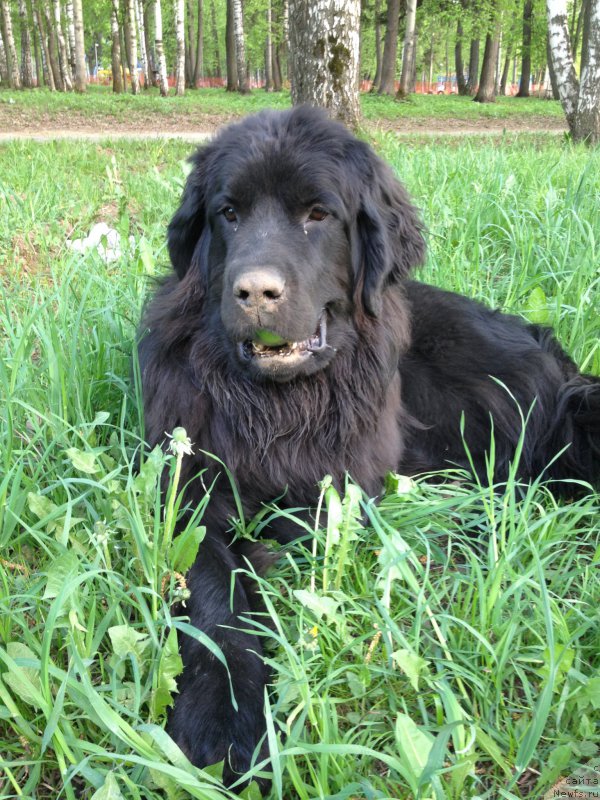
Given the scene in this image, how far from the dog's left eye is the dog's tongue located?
48 centimetres

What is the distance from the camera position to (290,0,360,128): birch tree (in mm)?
6023

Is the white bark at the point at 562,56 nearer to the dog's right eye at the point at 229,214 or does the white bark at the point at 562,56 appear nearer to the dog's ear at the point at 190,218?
the dog's ear at the point at 190,218

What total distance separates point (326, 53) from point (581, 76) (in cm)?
428

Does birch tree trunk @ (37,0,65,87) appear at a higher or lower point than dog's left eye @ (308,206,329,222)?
higher

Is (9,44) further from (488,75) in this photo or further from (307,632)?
(307,632)

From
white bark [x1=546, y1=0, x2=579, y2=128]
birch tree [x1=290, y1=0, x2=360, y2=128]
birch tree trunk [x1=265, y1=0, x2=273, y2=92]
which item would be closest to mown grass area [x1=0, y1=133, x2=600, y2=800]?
birch tree [x1=290, y1=0, x2=360, y2=128]

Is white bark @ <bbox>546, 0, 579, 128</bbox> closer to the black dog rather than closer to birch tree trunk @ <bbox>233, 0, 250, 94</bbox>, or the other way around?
the black dog

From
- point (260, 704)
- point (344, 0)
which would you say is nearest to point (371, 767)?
point (260, 704)

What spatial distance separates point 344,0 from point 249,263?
16.6ft

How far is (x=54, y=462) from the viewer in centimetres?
238

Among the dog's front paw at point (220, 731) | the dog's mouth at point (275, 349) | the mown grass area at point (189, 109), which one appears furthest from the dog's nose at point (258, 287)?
the mown grass area at point (189, 109)

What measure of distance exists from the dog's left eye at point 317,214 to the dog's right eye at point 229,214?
26 centimetres

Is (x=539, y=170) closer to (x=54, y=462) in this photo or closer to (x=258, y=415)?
(x=258, y=415)


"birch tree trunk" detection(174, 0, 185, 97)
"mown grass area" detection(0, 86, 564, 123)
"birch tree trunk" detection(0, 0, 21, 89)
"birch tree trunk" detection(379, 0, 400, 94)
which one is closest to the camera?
"mown grass area" detection(0, 86, 564, 123)
